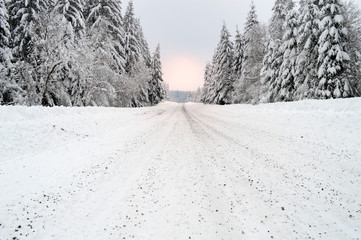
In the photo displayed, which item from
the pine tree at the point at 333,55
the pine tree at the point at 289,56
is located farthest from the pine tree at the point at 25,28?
the pine tree at the point at 333,55

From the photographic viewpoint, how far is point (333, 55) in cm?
1510

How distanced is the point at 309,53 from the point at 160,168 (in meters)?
19.4

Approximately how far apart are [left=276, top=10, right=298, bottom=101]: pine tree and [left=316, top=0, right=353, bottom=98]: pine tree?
3.56 metres

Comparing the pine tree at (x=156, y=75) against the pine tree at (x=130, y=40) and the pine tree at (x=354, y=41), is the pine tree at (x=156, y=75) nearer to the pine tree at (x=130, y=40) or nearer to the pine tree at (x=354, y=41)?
the pine tree at (x=130, y=40)

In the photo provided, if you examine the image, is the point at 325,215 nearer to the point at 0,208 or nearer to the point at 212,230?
the point at 212,230

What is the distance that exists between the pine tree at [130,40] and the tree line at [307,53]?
17076mm

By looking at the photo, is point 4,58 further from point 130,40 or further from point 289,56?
point 289,56

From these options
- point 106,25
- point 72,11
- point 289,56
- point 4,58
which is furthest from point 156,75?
point 4,58

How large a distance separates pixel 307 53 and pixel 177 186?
19.7m

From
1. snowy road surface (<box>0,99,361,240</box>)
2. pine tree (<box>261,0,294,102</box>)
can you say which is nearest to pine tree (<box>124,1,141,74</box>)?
pine tree (<box>261,0,294,102</box>)

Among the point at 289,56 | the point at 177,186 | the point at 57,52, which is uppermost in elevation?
the point at 289,56

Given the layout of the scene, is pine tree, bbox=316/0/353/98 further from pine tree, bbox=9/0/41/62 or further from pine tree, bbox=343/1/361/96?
pine tree, bbox=9/0/41/62

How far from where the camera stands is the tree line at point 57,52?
47.3ft

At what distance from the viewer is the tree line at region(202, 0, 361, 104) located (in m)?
15.2
